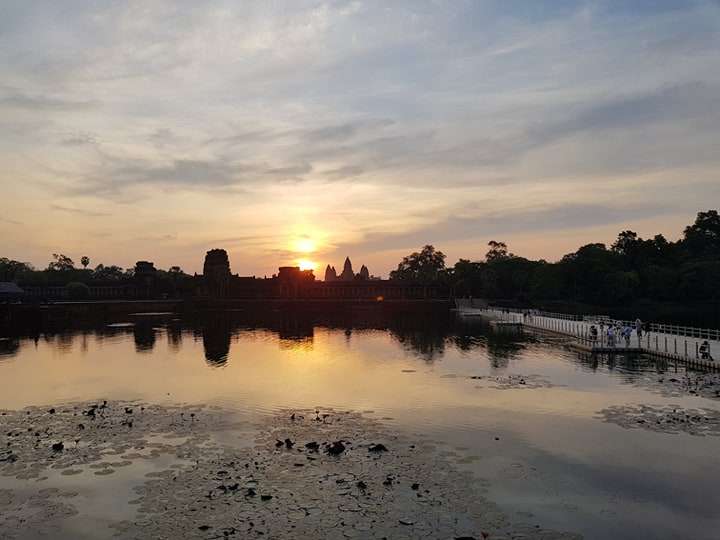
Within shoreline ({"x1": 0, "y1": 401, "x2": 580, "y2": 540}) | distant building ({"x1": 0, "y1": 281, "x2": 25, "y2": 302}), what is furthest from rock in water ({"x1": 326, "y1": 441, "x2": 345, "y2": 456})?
distant building ({"x1": 0, "y1": 281, "x2": 25, "y2": 302})

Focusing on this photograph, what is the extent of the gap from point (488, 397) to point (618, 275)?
12476 centimetres

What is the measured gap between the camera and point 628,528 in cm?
1542

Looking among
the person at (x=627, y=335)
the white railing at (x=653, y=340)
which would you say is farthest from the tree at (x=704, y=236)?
the person at (x=627, y=335)

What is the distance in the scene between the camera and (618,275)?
142875 millimetres

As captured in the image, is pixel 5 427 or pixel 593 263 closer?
pixel 5 427

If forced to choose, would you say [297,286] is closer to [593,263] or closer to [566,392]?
[593,263]

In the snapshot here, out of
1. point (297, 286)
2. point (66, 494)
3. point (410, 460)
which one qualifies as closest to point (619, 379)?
point (410, 460)

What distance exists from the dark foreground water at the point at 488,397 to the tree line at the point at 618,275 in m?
93.7

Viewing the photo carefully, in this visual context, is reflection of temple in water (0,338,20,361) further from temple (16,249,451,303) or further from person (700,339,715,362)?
temple (16,249,451,303)

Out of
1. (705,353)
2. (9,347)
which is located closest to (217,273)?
(9,347)

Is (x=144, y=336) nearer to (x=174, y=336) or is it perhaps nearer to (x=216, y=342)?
(x=174, y=336)

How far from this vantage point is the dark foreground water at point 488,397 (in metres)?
17.4

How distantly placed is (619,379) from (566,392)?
19.6ft

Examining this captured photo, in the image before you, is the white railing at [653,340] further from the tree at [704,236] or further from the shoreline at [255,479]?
the tree at [704,236]
